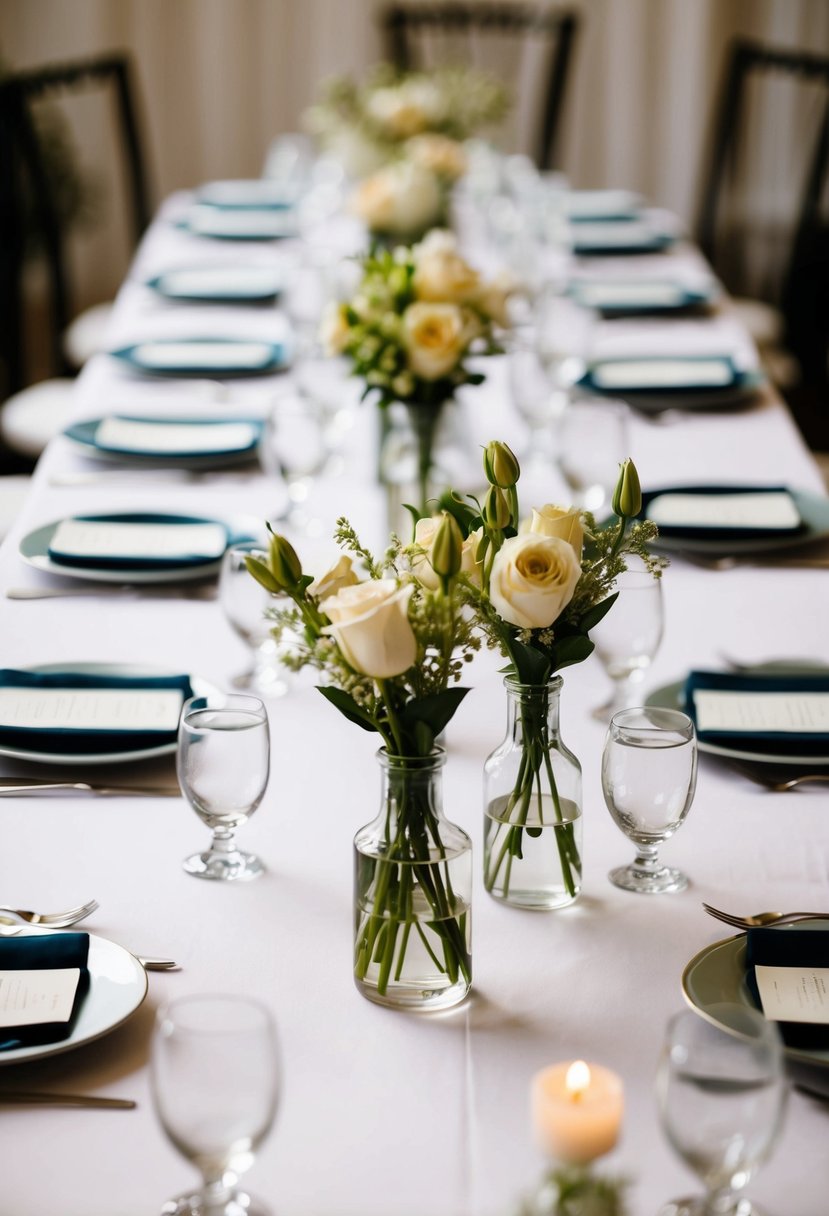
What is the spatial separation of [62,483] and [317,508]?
0.38 meters

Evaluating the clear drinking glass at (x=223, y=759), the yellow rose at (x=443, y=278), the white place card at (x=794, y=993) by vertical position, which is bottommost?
the white place card at (x=794, y=993)

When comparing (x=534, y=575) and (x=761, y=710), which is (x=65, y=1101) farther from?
(x=761, y=710)

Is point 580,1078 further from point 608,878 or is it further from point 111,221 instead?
point 111,221

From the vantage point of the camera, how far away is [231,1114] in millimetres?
792

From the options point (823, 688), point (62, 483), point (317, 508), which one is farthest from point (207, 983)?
point (62, 483)

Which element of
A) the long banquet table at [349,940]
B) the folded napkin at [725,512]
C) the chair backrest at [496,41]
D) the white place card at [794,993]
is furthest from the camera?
the chair backrest at [496,41]

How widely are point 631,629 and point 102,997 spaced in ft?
2.13

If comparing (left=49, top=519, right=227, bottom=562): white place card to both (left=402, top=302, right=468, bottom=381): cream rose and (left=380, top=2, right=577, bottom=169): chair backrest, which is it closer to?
(left=402, top=302, right=468, bottom=381): cream rose

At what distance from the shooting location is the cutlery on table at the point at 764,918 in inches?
45.6

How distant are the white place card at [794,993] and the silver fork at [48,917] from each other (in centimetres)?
50

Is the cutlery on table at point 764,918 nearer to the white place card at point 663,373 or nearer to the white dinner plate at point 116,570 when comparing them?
the white dinner plate at point 116,570

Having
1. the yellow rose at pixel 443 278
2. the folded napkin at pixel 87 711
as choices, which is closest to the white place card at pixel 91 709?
the folded napkin at pixel 87 711

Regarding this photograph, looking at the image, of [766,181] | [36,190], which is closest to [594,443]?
[36,190]

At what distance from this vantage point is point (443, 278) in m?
1.88
